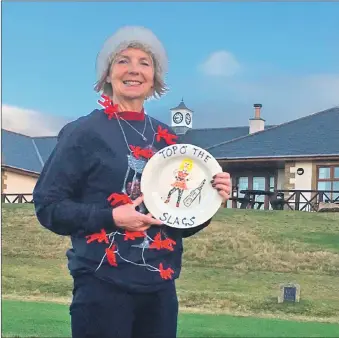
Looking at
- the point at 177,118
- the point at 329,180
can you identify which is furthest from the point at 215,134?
the point at 329,180

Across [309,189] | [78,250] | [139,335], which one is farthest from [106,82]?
[309,189]

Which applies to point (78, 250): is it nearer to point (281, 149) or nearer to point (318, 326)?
point (318, 326)

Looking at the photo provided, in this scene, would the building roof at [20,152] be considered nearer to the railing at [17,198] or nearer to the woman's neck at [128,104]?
the railing at [17,198]

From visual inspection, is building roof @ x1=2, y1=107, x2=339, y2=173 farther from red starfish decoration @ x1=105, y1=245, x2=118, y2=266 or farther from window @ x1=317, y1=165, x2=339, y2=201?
red starfish decoration @ x1=105, y1=245, x2=118, y2=266

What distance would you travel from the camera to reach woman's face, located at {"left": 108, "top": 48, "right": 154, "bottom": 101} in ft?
4.16

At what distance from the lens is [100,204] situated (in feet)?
3.92

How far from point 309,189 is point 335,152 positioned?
30 centimetres

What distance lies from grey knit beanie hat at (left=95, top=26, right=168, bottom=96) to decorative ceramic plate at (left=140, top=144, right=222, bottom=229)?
163 millimetres

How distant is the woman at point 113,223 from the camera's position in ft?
3.86

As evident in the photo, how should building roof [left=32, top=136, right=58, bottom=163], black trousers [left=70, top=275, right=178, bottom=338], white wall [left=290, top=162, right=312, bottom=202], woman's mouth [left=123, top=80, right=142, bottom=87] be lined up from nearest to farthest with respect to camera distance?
black trousers [left=70, top=275, right=178, bottom=338], woman's mouth [left=123, top=80, right=142, bottom=87], building roof [left=32, top=136, right=58, bottom=163], white wall [left=290, top=162, right=312, bottom=202]

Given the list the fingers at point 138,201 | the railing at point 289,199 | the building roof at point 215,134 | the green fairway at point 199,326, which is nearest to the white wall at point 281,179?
the railing at point 289,199

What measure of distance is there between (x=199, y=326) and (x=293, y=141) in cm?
178

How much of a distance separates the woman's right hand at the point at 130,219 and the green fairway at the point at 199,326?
195 cm

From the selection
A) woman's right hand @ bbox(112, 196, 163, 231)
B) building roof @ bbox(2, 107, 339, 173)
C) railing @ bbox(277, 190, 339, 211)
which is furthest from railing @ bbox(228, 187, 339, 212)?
woman's right hand @ bbox(112, 196, 163, 231)
